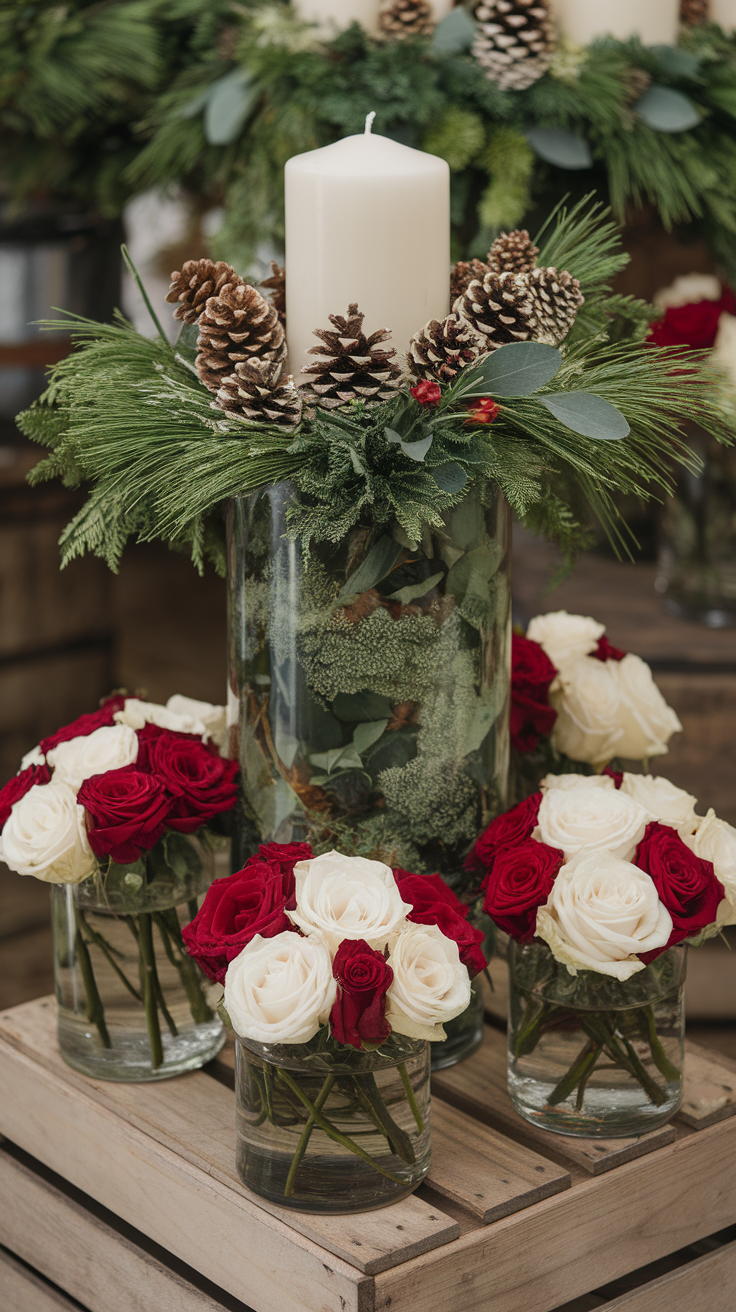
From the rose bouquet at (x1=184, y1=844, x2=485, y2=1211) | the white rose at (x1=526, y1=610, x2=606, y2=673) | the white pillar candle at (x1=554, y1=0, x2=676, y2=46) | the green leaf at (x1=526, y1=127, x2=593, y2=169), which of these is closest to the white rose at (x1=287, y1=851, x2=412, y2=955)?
the rose bouquet at (x1=184, y1=844, x2=485, y2=1211)

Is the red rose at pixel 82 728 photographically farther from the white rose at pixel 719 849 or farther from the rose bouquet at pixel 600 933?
the white rose at pixel 719 849

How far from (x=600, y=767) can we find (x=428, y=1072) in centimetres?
32

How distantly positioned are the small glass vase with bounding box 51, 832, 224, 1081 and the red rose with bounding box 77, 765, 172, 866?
0.03 meters

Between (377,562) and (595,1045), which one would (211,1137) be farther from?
(377,562)

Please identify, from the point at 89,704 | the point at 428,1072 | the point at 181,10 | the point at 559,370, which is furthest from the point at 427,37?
the point at 89,704

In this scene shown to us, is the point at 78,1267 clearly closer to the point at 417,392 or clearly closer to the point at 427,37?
the point at 417,392

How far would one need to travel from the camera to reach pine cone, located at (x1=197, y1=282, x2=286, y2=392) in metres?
0.76

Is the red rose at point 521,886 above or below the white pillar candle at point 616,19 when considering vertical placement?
below

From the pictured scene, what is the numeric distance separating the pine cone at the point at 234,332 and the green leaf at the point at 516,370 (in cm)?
11

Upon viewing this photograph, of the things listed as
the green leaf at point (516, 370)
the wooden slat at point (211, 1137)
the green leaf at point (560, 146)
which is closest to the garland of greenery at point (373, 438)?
the green leaf at point (516, 370)

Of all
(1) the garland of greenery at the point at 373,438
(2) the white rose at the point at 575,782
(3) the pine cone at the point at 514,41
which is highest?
(3) the pine cone at the point at 514,41

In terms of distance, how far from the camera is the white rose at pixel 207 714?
3.24ft

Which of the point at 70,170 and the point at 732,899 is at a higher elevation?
the point at 70,170

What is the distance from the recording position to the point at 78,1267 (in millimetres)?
859
